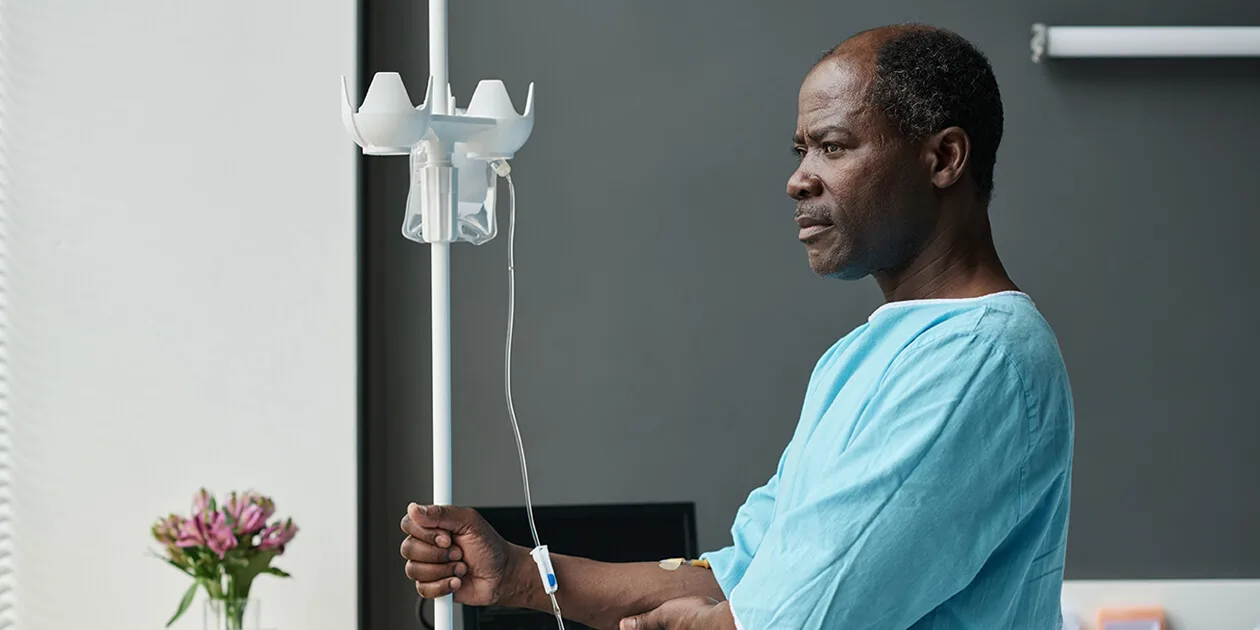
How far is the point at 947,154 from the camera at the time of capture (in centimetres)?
101

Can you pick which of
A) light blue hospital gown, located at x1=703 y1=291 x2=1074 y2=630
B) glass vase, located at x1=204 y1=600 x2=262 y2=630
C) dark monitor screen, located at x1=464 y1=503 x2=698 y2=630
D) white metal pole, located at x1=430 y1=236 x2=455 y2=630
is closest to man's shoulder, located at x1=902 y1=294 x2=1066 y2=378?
light blue hospital gown, located at x1=703 y1=291 x2=1074 y2=630

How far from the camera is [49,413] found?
201cm

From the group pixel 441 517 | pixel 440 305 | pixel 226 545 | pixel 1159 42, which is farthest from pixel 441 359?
pixel 1159 42

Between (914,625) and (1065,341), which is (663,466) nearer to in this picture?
(1065,341)

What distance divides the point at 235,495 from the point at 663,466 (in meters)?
0.70

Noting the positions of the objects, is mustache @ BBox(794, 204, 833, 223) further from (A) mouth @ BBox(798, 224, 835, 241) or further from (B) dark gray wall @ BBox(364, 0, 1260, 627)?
(B) dark gray wall @ BBox(364, 0, 1260, 627)

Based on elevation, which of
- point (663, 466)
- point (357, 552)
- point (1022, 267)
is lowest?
point (357, 552)

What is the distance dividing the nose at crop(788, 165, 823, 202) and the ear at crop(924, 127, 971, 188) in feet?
0.30

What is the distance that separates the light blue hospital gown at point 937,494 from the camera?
2.83ft

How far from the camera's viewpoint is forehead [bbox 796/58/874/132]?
999mm

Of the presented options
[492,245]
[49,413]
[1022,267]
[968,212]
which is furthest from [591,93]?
[968,212]

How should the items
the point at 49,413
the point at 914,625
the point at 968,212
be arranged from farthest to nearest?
the point at 49,413 → the point at 968,212 → the point at 914,625

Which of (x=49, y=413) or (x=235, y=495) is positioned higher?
(x=49, y=413)

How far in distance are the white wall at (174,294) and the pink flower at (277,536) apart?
15 cm
